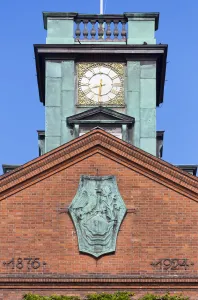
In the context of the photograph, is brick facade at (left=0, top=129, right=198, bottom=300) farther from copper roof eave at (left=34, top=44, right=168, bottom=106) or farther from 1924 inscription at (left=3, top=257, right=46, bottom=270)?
copper roof eave at (left=34, top=44, right=168, bottom=106)

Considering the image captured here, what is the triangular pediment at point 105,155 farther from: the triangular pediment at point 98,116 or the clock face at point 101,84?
the clock face at point 101,84

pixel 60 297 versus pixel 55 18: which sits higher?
pixel 55 18

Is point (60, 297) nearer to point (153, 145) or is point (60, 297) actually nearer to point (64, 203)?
point (64, 203)

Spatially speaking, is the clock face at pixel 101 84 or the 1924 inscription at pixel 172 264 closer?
the 1924 inscription at pixel 172 264

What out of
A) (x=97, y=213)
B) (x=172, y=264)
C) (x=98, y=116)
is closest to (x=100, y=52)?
(x=98, y=116)

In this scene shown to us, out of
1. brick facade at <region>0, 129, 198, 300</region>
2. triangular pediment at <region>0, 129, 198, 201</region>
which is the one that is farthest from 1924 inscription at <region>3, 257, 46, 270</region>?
triangular pediment at <region>0, 129, 198, 201</region>

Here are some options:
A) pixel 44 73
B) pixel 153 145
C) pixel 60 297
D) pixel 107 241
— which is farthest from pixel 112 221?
pixel 44 73

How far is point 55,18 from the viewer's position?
142ft

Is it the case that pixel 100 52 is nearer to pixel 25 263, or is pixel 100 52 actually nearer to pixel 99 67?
pixel 99 67

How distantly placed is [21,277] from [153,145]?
9443 mm

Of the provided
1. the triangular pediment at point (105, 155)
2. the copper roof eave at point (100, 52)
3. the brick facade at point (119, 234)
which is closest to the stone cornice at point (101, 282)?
the brick facade at point (119, 234)

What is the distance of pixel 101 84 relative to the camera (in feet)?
137

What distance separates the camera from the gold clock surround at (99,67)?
41.6 m

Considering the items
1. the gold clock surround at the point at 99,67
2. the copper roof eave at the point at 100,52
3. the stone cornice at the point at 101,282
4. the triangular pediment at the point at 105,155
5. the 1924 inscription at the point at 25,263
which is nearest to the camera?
the stone cornice at the point at 101,282
